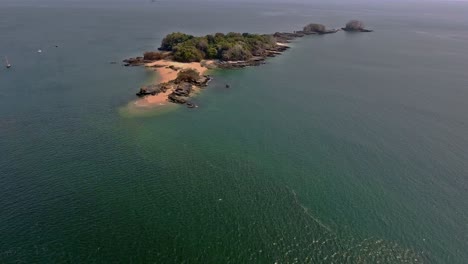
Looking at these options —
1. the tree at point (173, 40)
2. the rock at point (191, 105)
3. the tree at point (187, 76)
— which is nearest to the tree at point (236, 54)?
the tree at point (173, 40)

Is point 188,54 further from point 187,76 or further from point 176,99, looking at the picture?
point 176,99

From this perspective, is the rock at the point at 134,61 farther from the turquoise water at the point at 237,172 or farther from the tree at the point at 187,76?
the tree at the point at 187,76

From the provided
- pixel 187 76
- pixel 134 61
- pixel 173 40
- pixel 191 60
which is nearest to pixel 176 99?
pixel 187 76

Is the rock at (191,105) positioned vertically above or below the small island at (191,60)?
below

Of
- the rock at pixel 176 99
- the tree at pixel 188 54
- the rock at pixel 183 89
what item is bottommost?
the rock at pixel 176 99

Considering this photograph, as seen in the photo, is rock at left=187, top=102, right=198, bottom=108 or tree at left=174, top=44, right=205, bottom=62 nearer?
rock at left=187, top=102, right=198, bottom=108

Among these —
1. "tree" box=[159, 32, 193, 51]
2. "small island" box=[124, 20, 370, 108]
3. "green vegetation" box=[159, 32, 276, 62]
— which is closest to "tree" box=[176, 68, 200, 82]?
"small island" box=[124, 20, 370, 108]

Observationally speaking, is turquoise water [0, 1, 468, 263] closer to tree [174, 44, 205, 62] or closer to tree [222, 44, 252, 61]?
tree [174, 44, 205, 62]

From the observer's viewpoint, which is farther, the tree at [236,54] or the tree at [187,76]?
the tree at [236,54]
